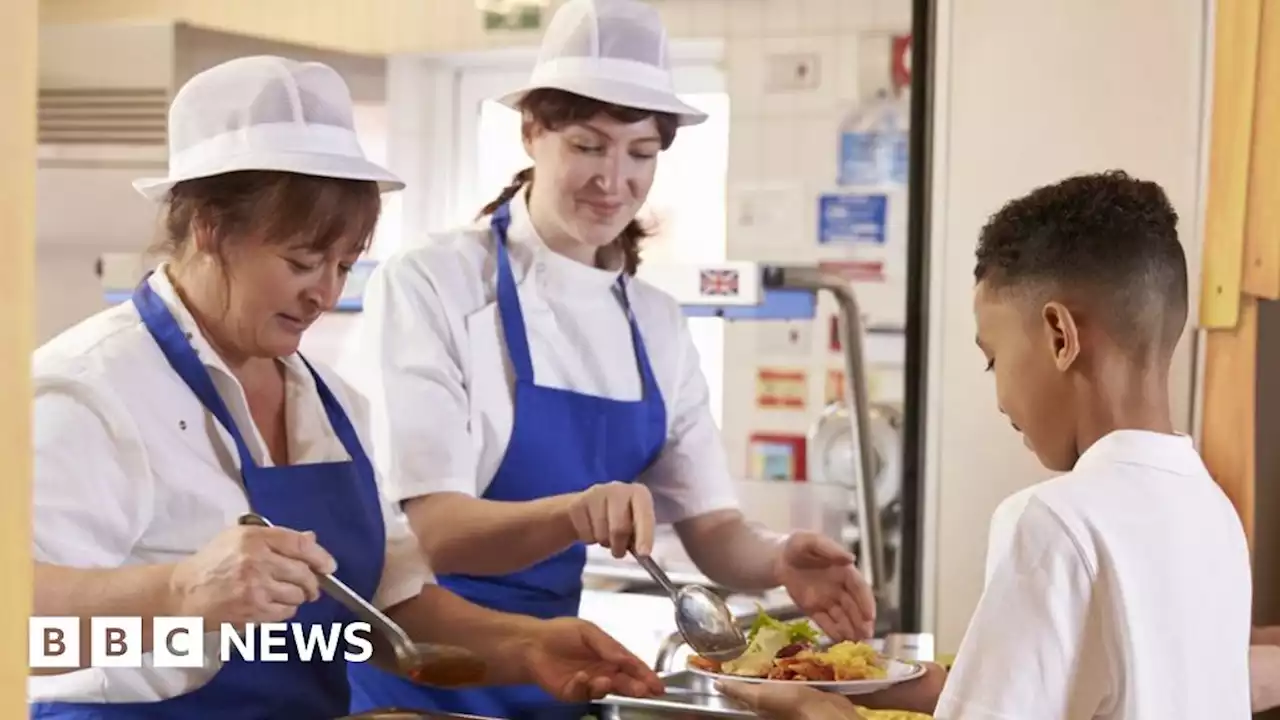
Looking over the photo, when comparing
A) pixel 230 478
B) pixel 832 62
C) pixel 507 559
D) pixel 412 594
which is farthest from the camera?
pixel 832 62

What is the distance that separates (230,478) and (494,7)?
70 centimetres

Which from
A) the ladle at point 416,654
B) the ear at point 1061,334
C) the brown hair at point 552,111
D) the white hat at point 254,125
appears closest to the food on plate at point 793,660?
the ladle at point 416,654

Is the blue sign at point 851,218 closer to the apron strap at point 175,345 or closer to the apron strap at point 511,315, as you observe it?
the apron strap at point 511,315

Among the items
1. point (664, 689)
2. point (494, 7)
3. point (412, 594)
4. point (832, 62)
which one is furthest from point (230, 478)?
point (832, 62)

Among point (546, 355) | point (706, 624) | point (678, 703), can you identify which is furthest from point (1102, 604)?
point (546, 355)

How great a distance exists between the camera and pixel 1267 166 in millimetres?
2117

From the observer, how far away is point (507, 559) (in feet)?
5.77

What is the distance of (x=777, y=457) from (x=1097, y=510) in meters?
0.89

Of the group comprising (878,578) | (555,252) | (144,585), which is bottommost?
(878,578)

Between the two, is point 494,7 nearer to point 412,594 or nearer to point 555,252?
point 555,252

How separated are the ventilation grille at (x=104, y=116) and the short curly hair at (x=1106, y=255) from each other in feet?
2.70

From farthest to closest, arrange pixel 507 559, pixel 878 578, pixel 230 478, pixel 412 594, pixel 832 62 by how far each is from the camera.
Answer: pixel 878 578
pixel 832 62
pixel 507 559
pixel 412 594
pixel 230 478

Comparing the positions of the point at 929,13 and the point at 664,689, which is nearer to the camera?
the point at 664,689

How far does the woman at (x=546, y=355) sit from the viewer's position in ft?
5.53
